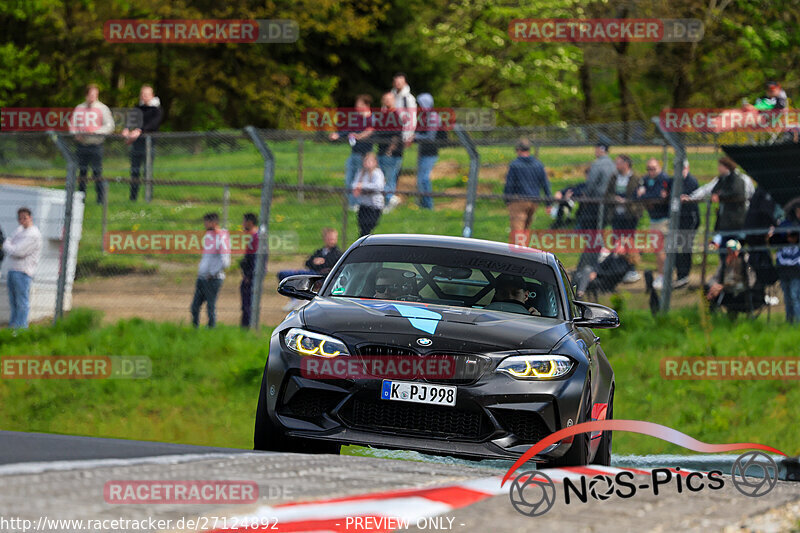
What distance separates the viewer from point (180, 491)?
564 centimetres

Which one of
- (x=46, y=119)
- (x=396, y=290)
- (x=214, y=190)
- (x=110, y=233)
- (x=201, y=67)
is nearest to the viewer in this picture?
(x=396, y=290)

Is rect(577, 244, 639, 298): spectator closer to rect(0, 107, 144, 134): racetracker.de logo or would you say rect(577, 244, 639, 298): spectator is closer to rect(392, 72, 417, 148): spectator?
rect(392, 72, 417, 148): spectator

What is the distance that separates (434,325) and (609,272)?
361 inches

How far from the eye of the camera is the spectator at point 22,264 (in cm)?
1628

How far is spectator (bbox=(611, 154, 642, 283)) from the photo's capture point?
54.6 ft

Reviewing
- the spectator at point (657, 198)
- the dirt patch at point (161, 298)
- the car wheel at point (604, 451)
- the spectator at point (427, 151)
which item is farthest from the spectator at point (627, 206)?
the car wheel at point (604, 451)

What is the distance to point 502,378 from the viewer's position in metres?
7.29

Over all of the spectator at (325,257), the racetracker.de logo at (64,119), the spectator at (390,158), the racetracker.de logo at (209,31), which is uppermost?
the racetracker.de logo at (209,31)

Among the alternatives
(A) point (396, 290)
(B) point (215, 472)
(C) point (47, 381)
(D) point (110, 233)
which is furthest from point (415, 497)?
(D) point (110, 233)

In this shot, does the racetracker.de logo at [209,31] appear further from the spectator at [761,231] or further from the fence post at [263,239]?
the spectator at [761,231]

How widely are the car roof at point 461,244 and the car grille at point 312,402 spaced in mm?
1953

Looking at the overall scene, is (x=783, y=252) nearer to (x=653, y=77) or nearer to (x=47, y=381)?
(x=47, y=381)

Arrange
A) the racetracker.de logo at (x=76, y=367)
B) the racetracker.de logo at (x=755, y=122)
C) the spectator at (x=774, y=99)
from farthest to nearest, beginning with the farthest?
the spectator at (x=774, y=99)
the racetracker.de logo at (x=755, y=122)
the racetracker.de logo at (x=76, y=367)

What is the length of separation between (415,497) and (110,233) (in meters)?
12.7
